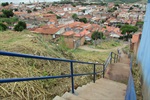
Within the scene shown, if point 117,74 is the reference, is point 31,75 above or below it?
Result: above

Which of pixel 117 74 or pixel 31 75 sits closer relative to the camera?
pixel 31 75

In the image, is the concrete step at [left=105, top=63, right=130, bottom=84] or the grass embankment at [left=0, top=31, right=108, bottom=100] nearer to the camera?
the grass embankment at [left=0, top=31, right=108, bottom=100]

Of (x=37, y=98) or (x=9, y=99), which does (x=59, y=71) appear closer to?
(x=37, y=98)

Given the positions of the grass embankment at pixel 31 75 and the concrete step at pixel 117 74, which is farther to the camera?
A: the concrete step at pixel 117 74

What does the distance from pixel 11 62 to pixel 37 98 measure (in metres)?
1.25

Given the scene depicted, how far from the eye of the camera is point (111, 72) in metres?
6.68

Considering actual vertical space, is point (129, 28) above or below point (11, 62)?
below

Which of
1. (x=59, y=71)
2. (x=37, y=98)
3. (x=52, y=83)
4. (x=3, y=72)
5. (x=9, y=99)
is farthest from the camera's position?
(x=59, y=71)

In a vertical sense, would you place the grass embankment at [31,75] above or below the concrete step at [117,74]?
above

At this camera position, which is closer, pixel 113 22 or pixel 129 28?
pixel 129 28

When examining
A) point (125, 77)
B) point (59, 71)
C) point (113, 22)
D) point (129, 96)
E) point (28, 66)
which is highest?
point (129, 96)

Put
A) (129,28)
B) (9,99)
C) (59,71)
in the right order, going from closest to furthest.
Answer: (9,99), (59,71), (129,28)

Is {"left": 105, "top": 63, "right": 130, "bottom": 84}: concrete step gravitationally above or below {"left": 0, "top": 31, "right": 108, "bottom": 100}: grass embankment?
below

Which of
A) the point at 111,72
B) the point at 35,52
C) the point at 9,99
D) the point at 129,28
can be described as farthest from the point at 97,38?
the point at 9,99
